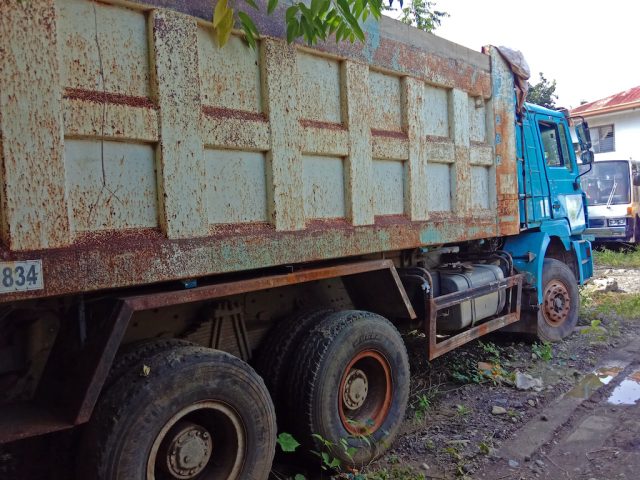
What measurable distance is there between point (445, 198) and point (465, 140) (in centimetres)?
54

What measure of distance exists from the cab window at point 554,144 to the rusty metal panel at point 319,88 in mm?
3368

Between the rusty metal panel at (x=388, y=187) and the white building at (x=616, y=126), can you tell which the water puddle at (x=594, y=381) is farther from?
the white building at (x=616, y=126)

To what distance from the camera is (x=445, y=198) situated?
4215 mm

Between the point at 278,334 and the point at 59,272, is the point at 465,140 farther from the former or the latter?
the point at 59,272

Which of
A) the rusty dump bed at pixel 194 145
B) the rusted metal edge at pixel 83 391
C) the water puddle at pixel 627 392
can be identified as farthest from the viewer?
the water puddle at pixel 627 392

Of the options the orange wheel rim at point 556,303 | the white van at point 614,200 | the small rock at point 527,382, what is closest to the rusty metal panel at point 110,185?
the small rock at point 527,382

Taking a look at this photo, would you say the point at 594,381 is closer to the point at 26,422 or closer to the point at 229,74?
the point at 229,74

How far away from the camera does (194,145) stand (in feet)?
8.01

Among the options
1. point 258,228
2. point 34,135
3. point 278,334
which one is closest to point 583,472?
point 278,334

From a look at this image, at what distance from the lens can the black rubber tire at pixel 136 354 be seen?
2.30 meters

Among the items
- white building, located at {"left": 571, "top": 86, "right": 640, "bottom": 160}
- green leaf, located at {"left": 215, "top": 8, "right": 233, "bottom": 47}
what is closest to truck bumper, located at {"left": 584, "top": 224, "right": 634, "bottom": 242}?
white building, located at {"left": 571, "top": 86, "right": 640, "bottom": 160}

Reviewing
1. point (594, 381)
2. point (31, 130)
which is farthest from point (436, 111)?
point (31, 130)

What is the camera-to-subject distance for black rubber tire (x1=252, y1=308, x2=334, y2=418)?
3.11 metres

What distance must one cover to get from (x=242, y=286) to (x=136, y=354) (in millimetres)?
565
